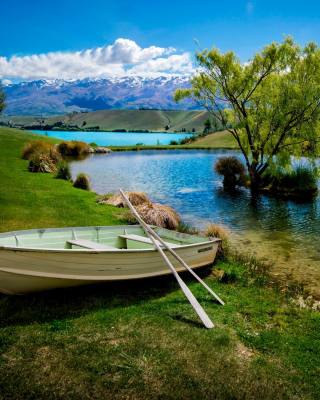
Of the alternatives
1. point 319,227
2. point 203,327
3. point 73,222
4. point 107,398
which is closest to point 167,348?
point 203,327

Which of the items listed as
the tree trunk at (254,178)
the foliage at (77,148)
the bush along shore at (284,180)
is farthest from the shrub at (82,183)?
the foliage at (77,148)

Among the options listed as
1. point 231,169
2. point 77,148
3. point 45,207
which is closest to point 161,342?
point 45,207

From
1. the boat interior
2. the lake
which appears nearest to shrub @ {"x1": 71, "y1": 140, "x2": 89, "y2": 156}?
the lake

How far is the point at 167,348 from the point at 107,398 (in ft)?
4.77

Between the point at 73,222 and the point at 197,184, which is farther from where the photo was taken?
the point at 197,184

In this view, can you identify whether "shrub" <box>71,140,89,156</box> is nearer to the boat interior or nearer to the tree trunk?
the tree trunk

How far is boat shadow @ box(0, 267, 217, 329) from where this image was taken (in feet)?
20.6

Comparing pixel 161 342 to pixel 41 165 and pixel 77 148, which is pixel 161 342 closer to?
pixel 41 165

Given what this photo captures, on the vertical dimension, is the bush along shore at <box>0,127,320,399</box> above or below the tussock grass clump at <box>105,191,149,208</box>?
below

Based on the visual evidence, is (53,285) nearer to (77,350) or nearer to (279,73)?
(77,350)

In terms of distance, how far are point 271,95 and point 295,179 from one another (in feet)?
23.9

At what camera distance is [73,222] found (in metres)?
13.4

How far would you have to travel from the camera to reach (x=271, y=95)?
24766 millimetres

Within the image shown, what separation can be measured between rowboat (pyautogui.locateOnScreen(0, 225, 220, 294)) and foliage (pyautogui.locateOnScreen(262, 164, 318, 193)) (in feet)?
60.4
